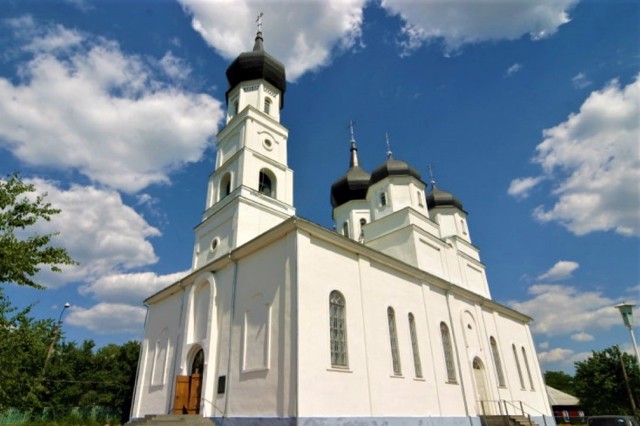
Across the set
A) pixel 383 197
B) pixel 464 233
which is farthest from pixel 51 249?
pixel 464 233

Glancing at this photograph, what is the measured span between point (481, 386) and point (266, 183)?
14.3 m

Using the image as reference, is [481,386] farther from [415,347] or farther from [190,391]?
[190,391]

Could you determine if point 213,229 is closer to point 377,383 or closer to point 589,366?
point 377,383

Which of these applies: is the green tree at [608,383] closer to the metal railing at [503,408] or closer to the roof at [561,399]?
the roof at [561,399]

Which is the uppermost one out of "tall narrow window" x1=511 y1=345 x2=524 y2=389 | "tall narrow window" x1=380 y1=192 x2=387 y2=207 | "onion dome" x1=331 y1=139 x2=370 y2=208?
"onion dome" x1=331 y1=139 x2=370 y2=208

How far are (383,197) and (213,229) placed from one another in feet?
33.4

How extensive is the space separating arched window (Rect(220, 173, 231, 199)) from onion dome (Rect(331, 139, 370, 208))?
36.8 feet

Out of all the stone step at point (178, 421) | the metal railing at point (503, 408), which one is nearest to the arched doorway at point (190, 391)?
the stone step at point (178, 421)

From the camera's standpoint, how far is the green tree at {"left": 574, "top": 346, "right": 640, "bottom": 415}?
96.6ft

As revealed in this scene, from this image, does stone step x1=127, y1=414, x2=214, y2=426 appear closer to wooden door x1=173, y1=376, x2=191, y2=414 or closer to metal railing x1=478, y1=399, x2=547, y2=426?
wooden door x1=173, y1=376, x2=191, y2=414

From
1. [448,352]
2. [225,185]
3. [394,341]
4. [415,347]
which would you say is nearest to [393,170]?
[225,185]

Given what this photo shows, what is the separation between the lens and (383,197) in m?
22.7

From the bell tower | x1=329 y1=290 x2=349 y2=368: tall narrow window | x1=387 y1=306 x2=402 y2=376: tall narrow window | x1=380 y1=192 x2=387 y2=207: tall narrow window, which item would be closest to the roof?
x1=380 y1=192 x2=387 y2=207: tall narrow window

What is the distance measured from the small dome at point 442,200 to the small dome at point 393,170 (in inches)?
201
